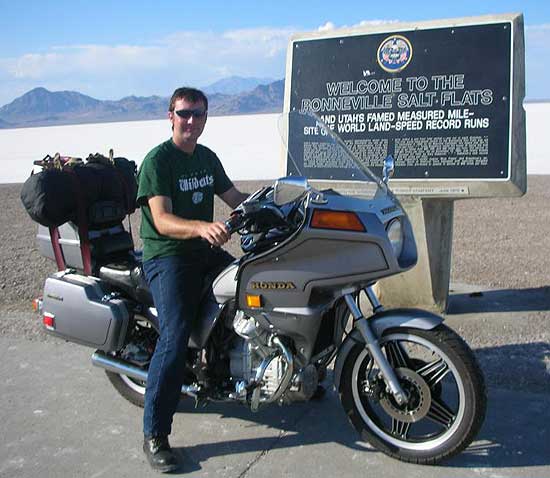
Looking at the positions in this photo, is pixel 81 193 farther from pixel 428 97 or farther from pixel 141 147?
pixel 141 147

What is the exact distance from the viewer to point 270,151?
90.6ft

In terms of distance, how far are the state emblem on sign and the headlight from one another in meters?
2.72

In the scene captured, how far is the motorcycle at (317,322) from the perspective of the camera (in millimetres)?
3271

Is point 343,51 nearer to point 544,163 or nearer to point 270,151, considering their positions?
point 544,163

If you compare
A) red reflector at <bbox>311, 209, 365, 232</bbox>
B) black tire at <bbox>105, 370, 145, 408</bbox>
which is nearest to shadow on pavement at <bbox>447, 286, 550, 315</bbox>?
black tire at <bbox>105, 370, 145, 408</bbox>

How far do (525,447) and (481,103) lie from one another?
9.53 ft

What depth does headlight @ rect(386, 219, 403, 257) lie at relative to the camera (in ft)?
11.0

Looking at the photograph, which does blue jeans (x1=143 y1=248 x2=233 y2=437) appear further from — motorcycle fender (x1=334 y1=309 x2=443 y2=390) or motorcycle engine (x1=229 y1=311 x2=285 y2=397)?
motorcycle fender (x1=334 y1=309 x2=443 y2=390)

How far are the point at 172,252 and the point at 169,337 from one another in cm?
47

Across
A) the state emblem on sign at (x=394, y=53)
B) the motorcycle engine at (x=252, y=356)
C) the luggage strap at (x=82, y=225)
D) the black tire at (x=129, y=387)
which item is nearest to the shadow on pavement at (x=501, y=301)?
the state emblem on sign at (x=394, y=53)

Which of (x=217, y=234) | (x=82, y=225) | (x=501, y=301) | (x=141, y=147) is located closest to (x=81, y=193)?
(x=82, y=225)

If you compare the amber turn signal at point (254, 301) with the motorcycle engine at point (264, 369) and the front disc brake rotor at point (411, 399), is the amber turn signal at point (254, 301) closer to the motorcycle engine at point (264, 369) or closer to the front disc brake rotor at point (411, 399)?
the motorcycle engine at point (264, 369)

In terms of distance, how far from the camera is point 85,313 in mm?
3949

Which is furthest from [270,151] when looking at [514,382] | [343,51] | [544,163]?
[514,382]
